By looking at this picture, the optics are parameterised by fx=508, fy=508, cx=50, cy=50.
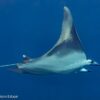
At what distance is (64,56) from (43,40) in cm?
16

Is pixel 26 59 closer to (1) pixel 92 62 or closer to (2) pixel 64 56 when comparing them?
(2) pixel 64 56

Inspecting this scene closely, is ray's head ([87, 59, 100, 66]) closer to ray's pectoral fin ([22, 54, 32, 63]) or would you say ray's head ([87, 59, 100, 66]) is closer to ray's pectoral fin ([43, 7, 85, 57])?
ray's pectoral fin ([43, 7, 85, 57])

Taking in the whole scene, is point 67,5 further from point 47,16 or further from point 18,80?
point 18,80

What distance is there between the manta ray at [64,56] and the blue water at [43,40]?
1.8 inches

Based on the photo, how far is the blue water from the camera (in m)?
2.81

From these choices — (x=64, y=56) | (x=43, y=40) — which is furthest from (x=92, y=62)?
(x=43, y=40)

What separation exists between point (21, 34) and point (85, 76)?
43 cm

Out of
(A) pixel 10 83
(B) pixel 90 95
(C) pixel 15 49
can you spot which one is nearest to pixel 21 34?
(C) pixel 15 49

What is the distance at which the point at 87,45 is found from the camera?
2830mm

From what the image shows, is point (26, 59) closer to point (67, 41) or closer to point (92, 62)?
point (67, 41)

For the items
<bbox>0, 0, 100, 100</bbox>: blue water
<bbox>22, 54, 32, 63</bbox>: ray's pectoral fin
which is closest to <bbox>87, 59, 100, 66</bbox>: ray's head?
<bbox>0, 0, 100, 100</bbox>: blue water

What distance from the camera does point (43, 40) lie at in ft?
9.30

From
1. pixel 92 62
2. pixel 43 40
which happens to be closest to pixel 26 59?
pixel 43 40

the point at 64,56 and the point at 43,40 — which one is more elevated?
the point at 43,40
